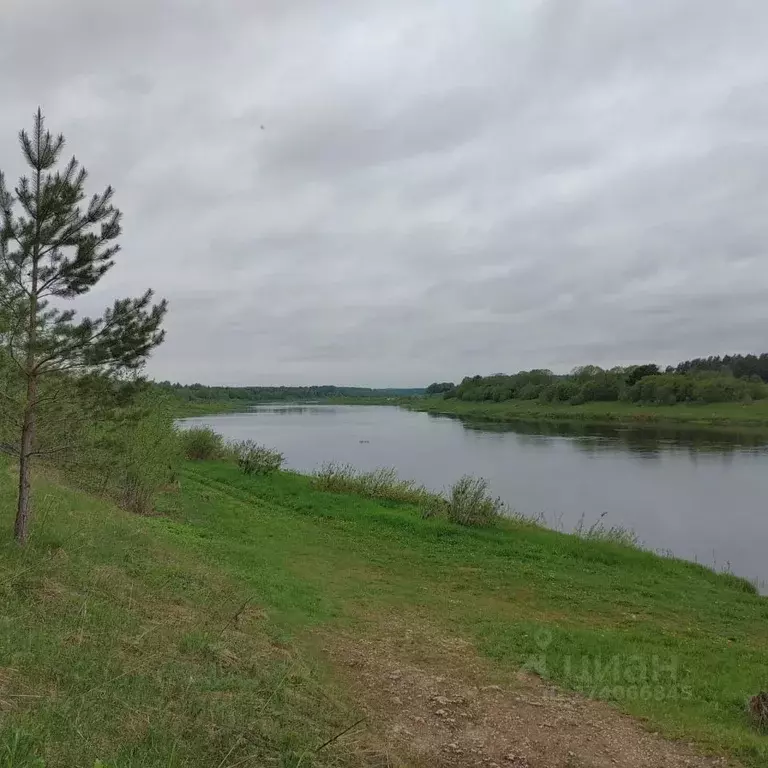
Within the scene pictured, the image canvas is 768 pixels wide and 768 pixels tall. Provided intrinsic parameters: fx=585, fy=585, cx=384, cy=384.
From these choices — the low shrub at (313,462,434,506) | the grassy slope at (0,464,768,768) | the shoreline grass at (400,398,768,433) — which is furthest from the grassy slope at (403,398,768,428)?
the grassy slope at (0,464,768,768)

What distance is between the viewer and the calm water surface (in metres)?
20.4

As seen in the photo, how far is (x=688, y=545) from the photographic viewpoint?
18.9m

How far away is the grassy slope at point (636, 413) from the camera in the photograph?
66812mm

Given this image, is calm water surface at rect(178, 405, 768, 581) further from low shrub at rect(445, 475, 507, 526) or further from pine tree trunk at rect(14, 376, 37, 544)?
pine tree trunk at rect(14, 376, 37, 544)

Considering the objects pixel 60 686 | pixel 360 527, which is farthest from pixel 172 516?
pixel 60 686

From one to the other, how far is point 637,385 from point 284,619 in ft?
276

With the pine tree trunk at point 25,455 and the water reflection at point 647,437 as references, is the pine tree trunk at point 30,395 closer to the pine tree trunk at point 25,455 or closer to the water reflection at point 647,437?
the pine tree trunk at point 25,455

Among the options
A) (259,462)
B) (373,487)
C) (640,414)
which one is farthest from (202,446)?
(640,414)

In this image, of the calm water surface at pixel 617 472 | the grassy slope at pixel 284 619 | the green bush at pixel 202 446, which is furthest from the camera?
the green bush at pixel 202 446

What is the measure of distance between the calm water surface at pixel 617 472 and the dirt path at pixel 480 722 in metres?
12.6

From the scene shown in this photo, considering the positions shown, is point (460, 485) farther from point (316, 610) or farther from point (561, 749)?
point (561, 749)

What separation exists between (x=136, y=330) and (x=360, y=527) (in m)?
9.65

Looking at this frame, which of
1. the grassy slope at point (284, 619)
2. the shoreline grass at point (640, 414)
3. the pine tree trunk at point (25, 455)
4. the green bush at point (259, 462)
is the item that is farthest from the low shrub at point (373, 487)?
the shoreline grass at point (640, 414)

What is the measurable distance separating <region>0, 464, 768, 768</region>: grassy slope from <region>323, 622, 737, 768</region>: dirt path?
370mm
